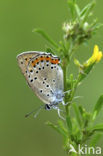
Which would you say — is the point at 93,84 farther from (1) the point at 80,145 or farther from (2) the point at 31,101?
(1) the point at 80,145

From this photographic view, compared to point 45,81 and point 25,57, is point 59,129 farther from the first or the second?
point 25,57

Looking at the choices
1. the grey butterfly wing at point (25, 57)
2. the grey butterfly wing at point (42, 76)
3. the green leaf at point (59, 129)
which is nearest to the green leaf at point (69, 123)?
the green leaf at point (59, 129)

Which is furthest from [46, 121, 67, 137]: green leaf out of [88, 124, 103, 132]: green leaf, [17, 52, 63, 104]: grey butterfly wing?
[17, 52, 63, 104]: grey butterfly wing

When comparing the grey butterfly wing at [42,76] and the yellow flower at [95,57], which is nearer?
the yellow flower at [95,57]

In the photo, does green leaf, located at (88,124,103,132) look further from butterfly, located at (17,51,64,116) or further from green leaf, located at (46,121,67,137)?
butterfly, located at (17,51,64,116)

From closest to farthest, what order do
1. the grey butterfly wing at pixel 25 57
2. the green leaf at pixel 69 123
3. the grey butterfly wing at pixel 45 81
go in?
the green leaf at pixel 69 123, the grey butterfly wing at pixel 25 57, the grey butterfly wing at pixel 45 81

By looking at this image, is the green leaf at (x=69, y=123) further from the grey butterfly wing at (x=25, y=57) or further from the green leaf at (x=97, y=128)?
the grey butterfly wing at (x=25, y=57)

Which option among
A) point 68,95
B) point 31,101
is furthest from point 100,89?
point 68,95

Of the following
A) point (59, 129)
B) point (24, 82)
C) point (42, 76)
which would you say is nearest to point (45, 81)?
point (42, 76)
